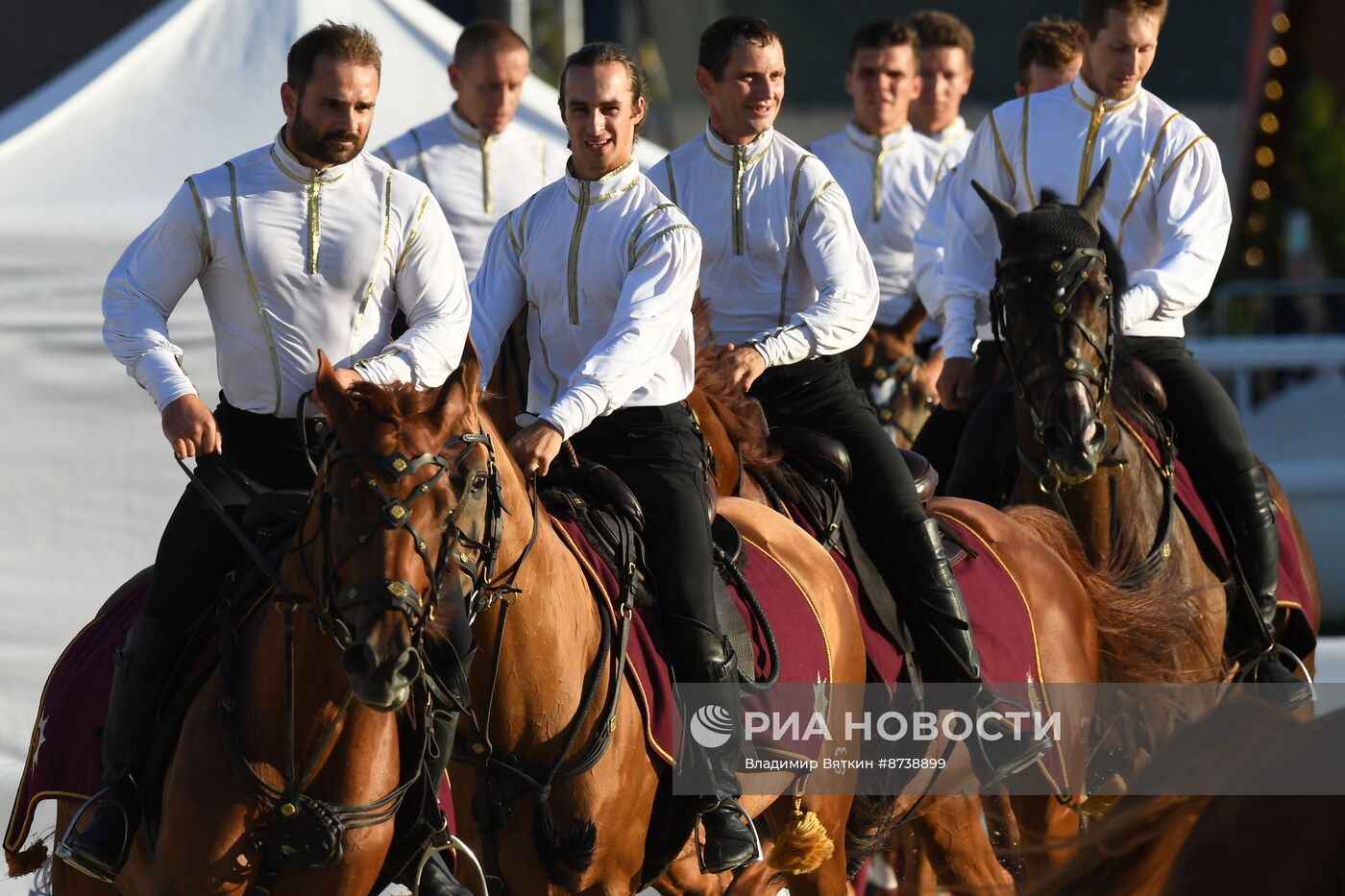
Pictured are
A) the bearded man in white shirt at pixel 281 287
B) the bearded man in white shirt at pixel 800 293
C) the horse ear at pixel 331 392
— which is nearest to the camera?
the horse ear at pixel 331 392

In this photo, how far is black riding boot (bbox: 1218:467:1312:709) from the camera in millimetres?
6711

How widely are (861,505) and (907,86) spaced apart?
3516 mm

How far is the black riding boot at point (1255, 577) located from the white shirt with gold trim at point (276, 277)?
3.18 meters

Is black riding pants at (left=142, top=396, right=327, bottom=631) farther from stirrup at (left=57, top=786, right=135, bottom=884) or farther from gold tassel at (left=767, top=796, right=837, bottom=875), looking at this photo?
gold tassel at (left=767, top=796, right=837, bottom=875)

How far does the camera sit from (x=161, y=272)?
4695 mm

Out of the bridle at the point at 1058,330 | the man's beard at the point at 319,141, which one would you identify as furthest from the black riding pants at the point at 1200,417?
the man's beard at the point at 319,141

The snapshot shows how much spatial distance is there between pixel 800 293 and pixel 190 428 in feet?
8.00

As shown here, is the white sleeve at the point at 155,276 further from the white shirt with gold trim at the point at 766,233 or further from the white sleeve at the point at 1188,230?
the white sleeve at the point at 1188,230

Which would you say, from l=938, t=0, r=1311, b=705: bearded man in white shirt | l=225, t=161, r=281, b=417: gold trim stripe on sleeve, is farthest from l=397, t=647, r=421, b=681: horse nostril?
l=938, t=0, r=1311, b=705: bearded man in white shirt

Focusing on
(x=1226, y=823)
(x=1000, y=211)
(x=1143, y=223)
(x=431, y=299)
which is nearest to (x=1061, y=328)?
(x=1000, y=211)

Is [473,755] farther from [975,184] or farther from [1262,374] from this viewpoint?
[1262,374]

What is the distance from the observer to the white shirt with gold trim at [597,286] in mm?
4980

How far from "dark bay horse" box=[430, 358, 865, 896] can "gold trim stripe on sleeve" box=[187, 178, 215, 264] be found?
88 cm

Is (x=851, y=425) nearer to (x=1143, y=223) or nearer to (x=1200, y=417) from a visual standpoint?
(x=1200, y=417)
